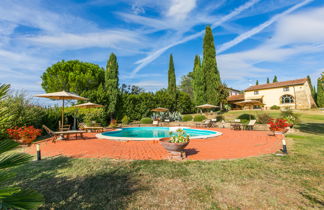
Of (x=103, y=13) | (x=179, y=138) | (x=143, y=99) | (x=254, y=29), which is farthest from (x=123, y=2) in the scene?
(x=254, y=29)

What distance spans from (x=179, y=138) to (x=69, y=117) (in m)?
14.2

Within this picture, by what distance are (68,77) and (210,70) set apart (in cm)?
2510

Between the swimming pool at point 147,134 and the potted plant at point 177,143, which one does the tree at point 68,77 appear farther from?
the potted plant at point 177,143

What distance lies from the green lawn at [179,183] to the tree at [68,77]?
2399cm

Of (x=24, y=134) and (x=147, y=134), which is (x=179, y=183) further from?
(x=147, y=134)

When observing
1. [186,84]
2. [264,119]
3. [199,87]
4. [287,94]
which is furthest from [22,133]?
[186,84]

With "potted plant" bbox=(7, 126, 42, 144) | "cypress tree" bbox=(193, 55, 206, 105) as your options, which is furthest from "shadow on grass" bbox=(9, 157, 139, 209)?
A: "cypress tree" bbox=(193, 55, 206, 105)

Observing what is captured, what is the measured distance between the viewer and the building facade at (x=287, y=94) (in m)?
29.5

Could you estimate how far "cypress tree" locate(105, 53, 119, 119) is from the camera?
20.1 meters

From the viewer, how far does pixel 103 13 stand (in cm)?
1318

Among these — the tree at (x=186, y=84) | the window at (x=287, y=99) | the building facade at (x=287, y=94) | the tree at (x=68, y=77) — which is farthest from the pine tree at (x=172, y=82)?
the tree at (x=186, y=84)

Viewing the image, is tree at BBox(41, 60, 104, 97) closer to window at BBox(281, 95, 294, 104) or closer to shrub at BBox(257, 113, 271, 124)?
shrub at BBox(257, 113, 271, 124)

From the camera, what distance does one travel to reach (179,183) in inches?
149

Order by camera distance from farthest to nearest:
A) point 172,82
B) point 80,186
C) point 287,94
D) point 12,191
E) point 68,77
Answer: point 287,94 < point 172,82 < point 68,77 < point 80,186 < point 12,191
